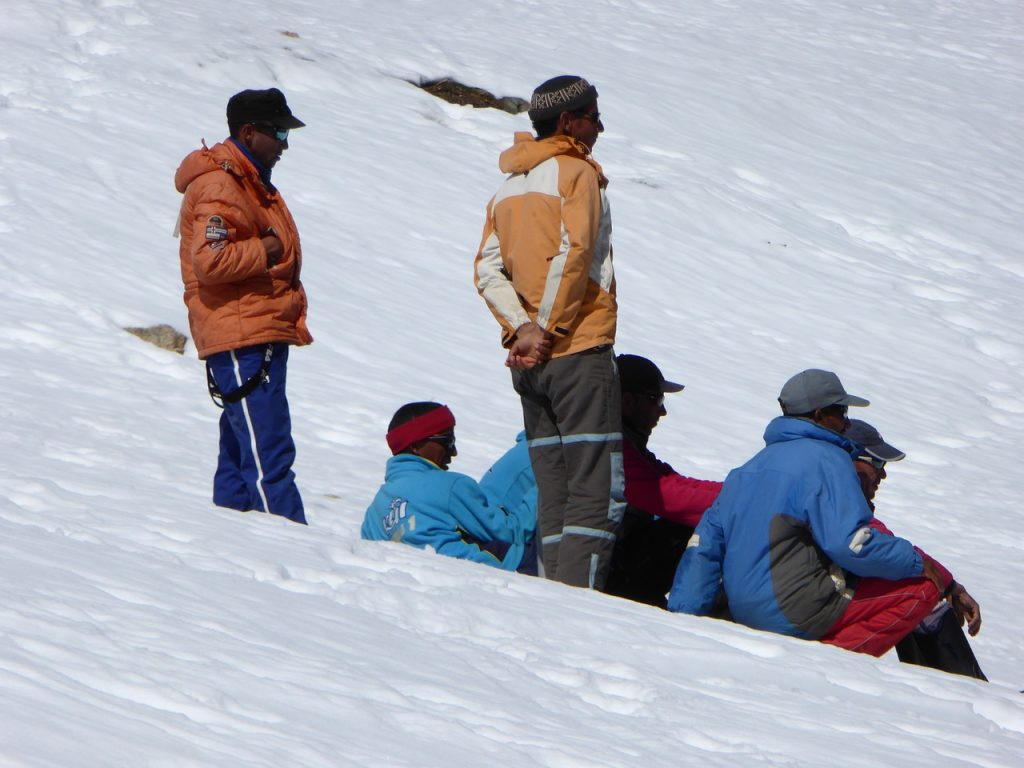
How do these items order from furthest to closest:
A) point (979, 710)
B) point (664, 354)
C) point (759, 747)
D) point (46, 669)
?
point (664, 354)
point (979, 710)
point (759, 747)
point (46, 669)

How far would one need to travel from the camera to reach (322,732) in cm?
294

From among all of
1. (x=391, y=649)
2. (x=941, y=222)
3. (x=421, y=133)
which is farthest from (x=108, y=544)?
(x=941, y=222)

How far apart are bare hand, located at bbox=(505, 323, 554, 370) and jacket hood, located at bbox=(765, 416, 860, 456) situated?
77cm

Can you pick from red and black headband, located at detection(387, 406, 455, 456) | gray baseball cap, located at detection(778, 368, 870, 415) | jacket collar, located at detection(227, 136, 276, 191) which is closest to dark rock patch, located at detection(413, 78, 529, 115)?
jacket collar, located at detection(227, 136, 276, 191)

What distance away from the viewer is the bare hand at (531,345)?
15.5ft

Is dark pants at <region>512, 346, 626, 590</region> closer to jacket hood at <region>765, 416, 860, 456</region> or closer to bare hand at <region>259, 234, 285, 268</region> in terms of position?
jacket hood at <region>765, 416, 860, 456</region>

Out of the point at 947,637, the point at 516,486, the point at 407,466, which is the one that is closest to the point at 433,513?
the point at 407,466

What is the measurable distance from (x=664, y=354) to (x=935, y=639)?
458 cm

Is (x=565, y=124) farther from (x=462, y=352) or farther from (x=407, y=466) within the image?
(x=462, y=352)

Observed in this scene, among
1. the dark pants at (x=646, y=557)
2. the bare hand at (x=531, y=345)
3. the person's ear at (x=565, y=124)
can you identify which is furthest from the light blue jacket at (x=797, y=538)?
the person's ear at (x=565, y=124)

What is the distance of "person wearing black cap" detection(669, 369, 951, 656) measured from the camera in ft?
14.9

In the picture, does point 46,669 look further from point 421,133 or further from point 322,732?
point 421,133

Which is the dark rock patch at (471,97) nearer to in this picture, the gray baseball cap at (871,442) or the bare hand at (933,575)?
the gray baseball cap at (871,442)

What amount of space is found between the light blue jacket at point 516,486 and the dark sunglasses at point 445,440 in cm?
27
